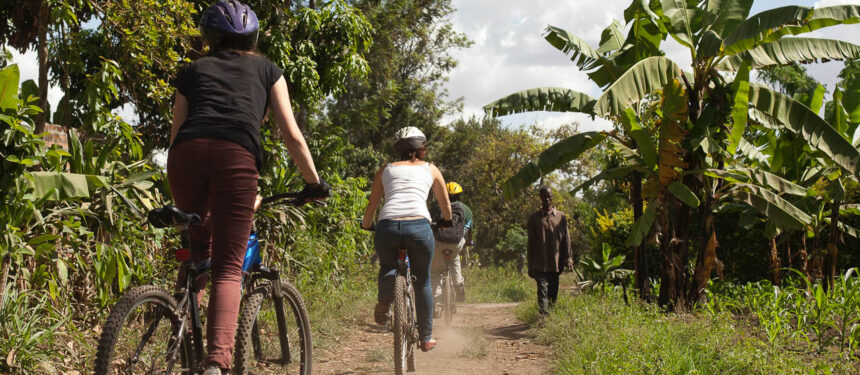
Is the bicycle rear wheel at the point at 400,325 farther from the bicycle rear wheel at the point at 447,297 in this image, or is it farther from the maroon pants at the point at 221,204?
the bicycle rear wheel at the point at 447,297

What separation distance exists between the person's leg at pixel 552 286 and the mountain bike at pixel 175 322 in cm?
618

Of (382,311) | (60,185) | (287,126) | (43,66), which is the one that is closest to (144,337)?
(287,126)

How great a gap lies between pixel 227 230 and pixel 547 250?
22.5 feet

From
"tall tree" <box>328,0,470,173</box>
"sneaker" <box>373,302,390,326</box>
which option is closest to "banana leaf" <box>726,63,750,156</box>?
"sneaker" <box>373,302,390,326</box>

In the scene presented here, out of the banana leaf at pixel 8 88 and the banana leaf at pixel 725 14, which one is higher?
the banana leaf at pixel 725 14

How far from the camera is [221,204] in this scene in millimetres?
2994

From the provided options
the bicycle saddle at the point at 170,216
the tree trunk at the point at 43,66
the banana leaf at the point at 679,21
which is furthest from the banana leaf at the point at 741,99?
the tree trunk at the point at 43,66

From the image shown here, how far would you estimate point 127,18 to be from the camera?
25.6 feet

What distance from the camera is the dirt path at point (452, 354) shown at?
6.20 metres

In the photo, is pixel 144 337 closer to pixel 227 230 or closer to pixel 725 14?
pixel 227 230

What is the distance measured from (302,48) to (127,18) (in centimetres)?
376

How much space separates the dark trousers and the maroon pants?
6.82 meters

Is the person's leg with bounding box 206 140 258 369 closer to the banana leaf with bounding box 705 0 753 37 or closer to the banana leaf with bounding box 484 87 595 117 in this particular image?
the banana leaf with bounding box 484 87 595 117

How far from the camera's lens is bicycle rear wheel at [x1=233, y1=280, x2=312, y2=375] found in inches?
145
